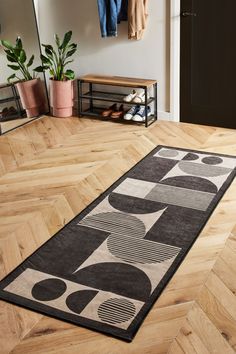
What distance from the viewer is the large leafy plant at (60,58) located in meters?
4.81

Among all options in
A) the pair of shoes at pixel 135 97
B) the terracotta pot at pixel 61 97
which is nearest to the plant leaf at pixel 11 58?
the terracotta pot at pixel 61 97

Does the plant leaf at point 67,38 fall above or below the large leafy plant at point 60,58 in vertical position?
above

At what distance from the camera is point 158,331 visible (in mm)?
2197

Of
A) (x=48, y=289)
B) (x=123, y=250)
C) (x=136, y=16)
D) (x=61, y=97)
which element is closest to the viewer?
(x=48, y=289)

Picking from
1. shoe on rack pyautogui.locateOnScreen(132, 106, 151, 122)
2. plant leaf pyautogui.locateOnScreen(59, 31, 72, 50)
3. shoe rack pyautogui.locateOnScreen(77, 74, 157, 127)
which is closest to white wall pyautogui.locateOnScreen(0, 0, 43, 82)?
plant leaf pyautogui.locateOnScreen(59, 31, 72, 50)

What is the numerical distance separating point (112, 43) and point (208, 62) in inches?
39.1

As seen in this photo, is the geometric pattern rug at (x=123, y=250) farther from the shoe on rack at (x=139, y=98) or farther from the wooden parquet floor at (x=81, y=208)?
the shoe on rack at (x=139, y=98)

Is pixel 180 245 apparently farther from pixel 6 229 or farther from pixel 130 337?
pixel 6 229

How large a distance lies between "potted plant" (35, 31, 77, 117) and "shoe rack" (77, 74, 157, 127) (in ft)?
0.38

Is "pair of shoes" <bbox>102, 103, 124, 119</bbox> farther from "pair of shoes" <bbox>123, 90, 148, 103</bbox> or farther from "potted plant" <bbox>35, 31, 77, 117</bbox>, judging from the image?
"potted plant" <bbox>35, 31, 77, 117</bbox>

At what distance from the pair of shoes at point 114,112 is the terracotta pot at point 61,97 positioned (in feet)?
1.28

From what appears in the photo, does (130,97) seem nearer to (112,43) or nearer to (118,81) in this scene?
(118,81)

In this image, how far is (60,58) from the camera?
4953 millimetres

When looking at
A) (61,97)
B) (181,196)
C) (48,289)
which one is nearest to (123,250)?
(48,289)
